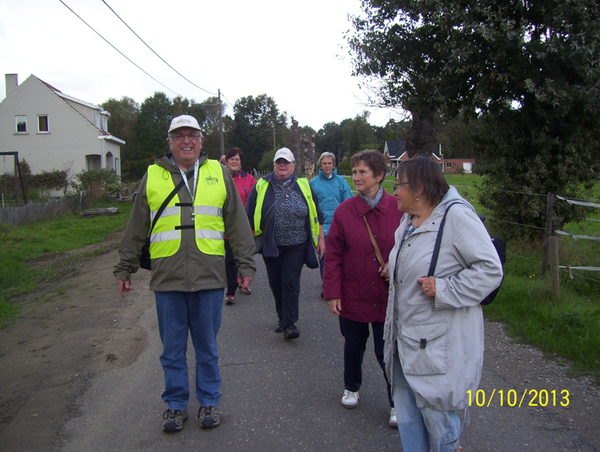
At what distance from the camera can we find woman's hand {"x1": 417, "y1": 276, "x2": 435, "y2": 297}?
2326 mm

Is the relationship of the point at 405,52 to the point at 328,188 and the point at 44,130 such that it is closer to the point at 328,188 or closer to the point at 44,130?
the point at 328,188

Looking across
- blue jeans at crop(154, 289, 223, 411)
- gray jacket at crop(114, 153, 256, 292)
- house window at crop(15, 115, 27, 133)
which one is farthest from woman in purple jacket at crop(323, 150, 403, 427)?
house window at crop(15, 115, 27, 133)

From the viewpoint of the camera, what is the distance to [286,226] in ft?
16.8

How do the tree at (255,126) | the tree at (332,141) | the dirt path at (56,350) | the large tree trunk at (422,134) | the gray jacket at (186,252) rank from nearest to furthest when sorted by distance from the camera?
1. the gray jacket at (186,252)
2. the dirt path at (56,350)
3. the large tree trunk at (422,134)
4. the tree at (255,126)
5. the tree at (332,141)

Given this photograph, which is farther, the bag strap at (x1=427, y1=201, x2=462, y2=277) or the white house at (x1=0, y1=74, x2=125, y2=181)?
the white house at (x1=0, y1=74, x2=125, y2=181)

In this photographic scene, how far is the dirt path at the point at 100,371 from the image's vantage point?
3.28 metres

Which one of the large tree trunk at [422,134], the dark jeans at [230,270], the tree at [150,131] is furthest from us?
the tree at [150,131]

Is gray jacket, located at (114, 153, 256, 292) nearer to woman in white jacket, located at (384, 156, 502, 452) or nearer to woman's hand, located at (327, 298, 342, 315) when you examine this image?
woman's hand, located at (327, 298, 342, 315)

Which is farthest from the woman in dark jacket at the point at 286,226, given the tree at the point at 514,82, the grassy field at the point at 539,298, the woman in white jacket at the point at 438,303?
the tree at the point at 514,82

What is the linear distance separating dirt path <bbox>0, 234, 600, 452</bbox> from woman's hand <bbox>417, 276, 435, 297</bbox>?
1443mm

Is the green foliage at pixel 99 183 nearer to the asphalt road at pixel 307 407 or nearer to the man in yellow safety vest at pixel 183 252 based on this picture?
the asphalt road at pixel 307 407

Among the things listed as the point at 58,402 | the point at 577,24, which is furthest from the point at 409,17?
the point at 58,402

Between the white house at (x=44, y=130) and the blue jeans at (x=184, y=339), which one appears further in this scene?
the white house at (x=44, y=130)

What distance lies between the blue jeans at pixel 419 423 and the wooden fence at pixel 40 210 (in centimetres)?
1623
